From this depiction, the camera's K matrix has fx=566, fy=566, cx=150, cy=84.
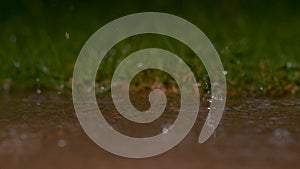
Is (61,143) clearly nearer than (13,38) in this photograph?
Yes

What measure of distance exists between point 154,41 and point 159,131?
2525 millimetres

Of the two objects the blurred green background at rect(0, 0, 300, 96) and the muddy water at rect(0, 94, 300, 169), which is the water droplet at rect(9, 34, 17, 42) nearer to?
the blurred green background at rect(0, 0, 300, 96)

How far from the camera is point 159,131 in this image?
3.28 metres

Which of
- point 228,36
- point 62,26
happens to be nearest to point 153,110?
point 228,36

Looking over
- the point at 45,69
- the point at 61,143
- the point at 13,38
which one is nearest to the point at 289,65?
the point at 45,69

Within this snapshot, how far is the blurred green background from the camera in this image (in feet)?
15.2

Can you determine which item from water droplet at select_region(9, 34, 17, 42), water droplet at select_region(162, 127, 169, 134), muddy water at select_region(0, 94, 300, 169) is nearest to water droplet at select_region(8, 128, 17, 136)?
muddy water at select_region(0, 94, 300, 169)

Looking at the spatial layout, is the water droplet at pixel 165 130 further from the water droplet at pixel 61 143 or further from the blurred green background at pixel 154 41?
the blurred green background at pixel 154 41

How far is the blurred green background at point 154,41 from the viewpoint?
4.64 meters

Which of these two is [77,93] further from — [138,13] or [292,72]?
[138,13]

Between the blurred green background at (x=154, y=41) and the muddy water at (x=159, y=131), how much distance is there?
641 mm

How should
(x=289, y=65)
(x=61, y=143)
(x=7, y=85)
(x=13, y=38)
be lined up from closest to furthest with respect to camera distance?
(x=61, y=143) → (x=289, y=65) → (x=7, y=85) → (x=13, y=38)

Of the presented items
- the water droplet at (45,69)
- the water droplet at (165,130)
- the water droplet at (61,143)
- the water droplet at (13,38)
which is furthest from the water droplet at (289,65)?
the water droplet at (13,38)

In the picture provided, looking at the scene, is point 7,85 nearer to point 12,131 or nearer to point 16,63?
point 16,63
